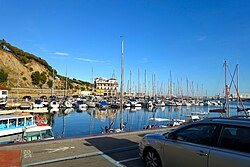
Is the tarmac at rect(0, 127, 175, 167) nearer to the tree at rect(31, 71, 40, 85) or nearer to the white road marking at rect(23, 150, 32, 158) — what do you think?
the white road marking at rect(23, 150, 32, 158)

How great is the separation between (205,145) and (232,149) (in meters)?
0.57

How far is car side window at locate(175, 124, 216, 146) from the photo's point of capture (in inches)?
185

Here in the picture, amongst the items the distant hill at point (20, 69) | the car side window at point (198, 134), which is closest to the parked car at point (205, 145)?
the car side window at point (198, 134)

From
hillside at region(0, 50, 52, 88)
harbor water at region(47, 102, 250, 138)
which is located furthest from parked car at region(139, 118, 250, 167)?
hillside at region(0, 50, 52, 88)

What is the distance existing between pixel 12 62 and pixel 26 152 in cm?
9747

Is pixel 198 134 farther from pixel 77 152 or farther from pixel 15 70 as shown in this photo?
pixel 15 70

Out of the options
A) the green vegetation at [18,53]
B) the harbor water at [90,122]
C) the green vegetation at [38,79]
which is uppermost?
the green vegetation at [18,53]

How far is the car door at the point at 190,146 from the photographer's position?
4582 millimetres

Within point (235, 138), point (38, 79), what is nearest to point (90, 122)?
point (235, 138)

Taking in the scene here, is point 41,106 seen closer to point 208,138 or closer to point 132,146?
point 132,146

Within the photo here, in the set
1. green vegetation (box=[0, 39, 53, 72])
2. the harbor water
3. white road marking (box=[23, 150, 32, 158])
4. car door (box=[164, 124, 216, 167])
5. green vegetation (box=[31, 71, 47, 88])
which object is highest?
green vegetation (box=[0, 39, 53, 72])

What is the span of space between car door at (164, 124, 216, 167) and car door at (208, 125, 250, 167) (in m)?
0.20

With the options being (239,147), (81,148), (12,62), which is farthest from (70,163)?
(12,62)

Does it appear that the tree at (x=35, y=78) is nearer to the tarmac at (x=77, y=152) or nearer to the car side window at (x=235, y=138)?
the tarmac at (x=77, y=152)
